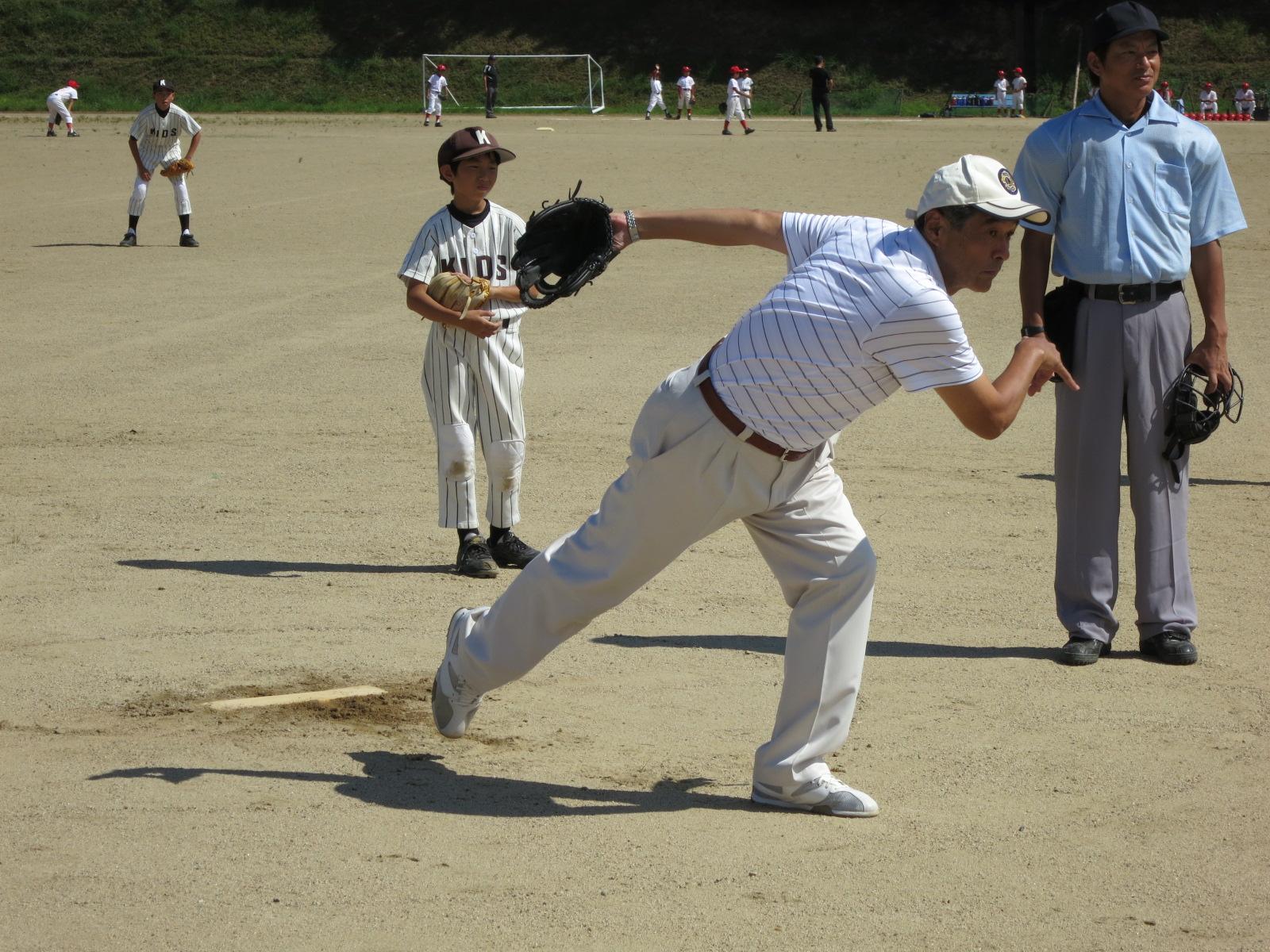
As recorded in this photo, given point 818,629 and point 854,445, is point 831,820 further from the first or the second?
point 854,445

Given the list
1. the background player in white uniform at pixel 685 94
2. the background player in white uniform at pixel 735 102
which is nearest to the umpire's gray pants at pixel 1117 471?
the background player in white uniform at pixel 735 102

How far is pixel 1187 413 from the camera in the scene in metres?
5.79

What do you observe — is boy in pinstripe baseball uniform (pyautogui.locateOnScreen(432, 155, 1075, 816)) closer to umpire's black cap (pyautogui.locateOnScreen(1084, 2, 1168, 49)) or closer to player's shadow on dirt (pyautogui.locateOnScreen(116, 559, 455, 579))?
umpire's black cap (pyautogui.locateOnScreen(1084, 2, 1168, 49))

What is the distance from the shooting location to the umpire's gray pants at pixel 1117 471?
19.2ft

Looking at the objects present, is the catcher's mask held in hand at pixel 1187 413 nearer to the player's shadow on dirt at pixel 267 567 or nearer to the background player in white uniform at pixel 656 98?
the player's shadow on dirt at pixel 267 567

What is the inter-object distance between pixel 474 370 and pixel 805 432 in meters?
3.27

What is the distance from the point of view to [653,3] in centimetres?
6266

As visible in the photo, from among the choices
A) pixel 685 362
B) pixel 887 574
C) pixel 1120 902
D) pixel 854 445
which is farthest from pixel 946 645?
pixel 685 362

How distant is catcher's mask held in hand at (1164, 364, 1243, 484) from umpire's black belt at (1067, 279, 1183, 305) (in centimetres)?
31

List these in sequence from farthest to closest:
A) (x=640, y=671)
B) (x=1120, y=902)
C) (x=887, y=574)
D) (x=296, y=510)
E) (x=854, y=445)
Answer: (x=854, y=445), (x=296, y=510), (x=887, y=574), (x=640, y=671), (x=1120, y=902)

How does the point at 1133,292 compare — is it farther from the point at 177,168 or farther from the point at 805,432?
the point at 177,168

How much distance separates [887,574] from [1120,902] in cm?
332

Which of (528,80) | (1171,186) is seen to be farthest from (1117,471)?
(528,80)

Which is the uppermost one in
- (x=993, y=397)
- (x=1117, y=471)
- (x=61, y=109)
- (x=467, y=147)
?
(x=61, y=109)
